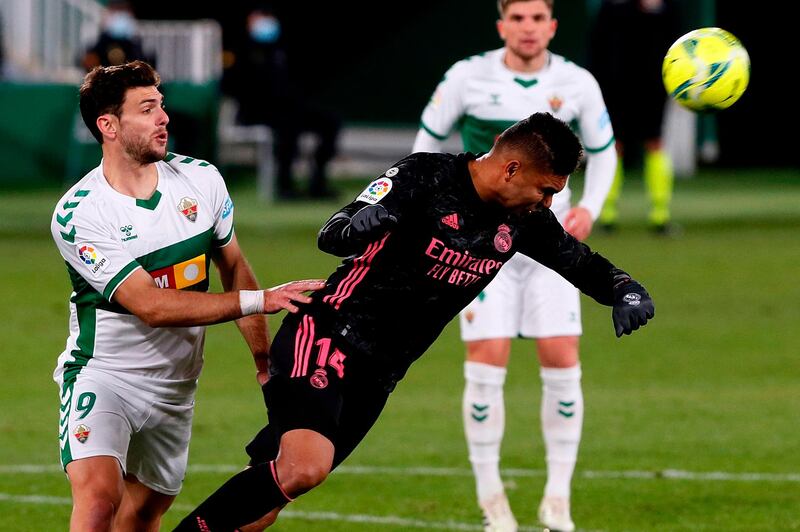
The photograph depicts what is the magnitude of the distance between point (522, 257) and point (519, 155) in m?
1.98

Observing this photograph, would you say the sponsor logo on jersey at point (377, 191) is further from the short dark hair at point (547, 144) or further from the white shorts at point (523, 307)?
the white shorts at point (523, 307)

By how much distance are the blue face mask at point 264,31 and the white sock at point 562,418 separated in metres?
14.3

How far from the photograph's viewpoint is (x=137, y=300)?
5.68 m

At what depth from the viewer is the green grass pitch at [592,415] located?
7.90 meters

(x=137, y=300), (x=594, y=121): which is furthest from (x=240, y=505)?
(x=594, y=121)

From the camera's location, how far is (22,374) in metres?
11.4

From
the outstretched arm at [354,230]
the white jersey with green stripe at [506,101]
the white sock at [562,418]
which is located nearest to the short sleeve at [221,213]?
the outstretched arm at [354,230]

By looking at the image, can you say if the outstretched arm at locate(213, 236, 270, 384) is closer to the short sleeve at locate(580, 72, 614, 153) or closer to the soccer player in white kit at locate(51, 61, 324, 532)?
the soccer player in white kit at locate(51, 61, 324, 532)

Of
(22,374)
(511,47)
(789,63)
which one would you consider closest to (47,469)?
(22,374)

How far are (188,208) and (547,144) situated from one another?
1.40 meters

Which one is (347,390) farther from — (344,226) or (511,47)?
(511,47)

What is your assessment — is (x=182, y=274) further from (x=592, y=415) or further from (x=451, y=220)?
(x=592, y=415)

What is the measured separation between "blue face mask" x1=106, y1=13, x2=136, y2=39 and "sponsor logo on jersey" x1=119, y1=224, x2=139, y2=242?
15.4 m

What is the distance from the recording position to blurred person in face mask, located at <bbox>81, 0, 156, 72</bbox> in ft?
65.8
